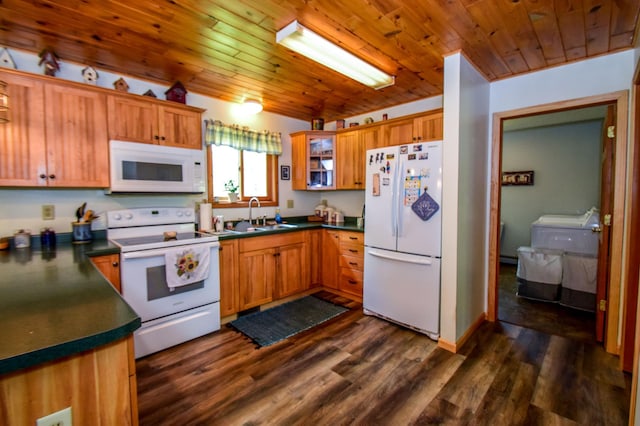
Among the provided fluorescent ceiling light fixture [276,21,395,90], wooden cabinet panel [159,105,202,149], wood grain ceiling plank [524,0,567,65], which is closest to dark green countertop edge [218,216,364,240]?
wooden cabinet panel [159,105,202,149]

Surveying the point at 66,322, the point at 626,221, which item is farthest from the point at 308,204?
the point at 66,322

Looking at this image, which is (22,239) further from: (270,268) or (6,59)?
(270,268)

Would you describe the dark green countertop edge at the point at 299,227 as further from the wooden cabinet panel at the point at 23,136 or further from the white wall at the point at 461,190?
the wooden cabinet panel at the point at 23,136

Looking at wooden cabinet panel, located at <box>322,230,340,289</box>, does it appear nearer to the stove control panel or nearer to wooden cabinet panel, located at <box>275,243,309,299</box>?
wooden cabinet panel, located at <box>275,243,309,299</box>

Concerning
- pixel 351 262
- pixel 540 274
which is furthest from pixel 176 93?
pixel 540 274

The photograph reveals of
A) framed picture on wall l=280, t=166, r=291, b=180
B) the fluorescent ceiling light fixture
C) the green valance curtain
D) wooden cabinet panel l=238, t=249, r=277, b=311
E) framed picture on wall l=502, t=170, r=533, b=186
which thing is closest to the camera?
the fluorescent ceiling light fixture

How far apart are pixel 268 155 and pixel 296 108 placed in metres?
0.72

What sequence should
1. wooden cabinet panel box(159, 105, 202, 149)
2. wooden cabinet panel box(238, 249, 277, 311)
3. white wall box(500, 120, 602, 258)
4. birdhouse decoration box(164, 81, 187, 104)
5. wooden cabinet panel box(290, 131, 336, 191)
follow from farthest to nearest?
white wall box(500, 120, 602, 258)
wooden cabinet panel box(290, 131, 336, 191)
wooden cabinet panel box(238, 249, 277, 311)
birdhouse decoration box(164, 81, 187, 104)
wooden cabinet panel box(159, 105, 202, 149)

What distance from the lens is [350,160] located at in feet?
12.5

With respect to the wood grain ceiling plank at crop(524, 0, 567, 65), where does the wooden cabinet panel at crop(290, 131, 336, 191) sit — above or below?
below

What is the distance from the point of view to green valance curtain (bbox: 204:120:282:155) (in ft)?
10.9

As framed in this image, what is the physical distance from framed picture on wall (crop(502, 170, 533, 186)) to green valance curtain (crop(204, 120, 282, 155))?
412 cm

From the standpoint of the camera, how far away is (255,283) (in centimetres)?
318

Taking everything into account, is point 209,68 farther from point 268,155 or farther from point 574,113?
point 574,113
